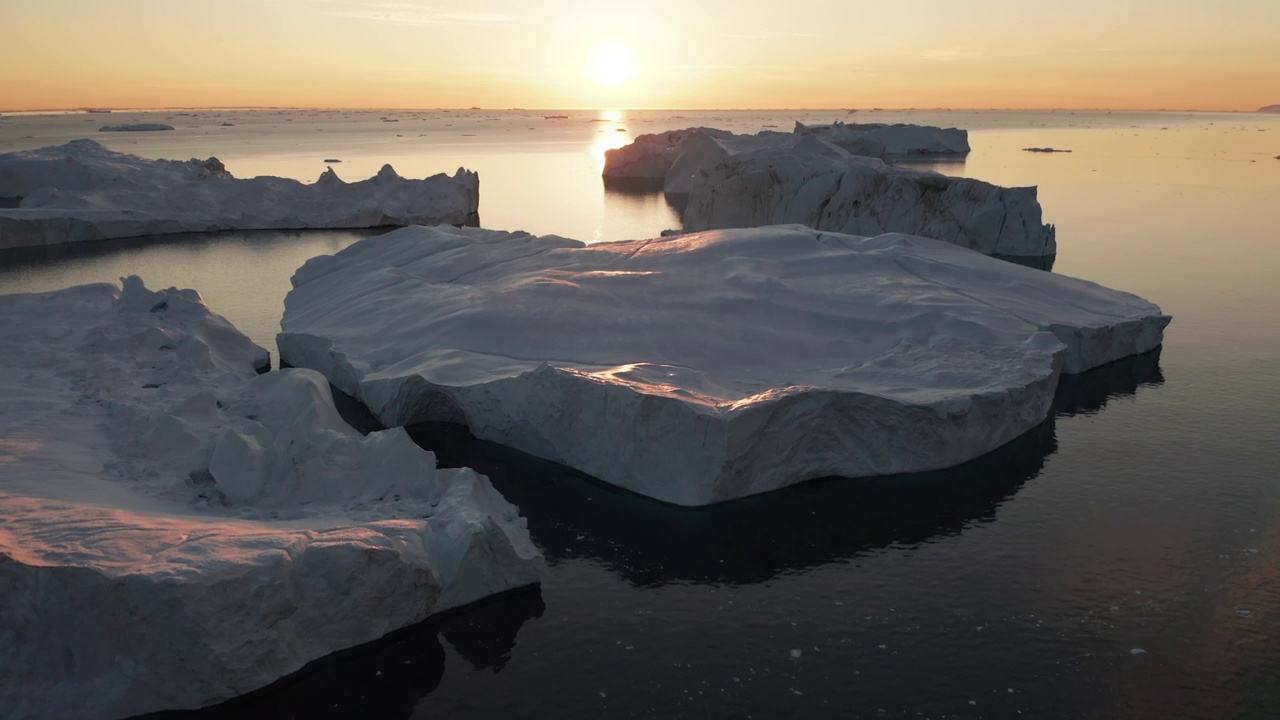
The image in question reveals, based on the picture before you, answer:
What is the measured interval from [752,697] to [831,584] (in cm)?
162

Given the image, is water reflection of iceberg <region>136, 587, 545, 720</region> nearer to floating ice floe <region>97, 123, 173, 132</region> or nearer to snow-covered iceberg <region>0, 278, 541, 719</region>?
snow-covered iceberg <region>0, 278, 541, 719</region>

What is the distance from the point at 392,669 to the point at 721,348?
203 inches

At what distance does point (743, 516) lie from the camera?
8.08 meters

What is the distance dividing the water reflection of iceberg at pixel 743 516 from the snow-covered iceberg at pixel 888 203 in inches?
471

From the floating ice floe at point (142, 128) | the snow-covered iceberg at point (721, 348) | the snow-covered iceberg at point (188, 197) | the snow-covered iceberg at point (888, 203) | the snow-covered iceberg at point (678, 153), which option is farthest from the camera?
the floating ice floe at point (142, 128)

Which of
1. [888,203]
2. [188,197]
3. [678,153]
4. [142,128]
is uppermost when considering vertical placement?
[142,128]

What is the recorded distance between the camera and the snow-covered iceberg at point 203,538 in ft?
16.9

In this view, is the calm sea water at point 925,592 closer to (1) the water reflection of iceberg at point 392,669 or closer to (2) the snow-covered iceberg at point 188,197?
(1) the water reflection of iceberg at point 392,669

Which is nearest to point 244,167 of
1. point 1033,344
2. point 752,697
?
point 1033,344

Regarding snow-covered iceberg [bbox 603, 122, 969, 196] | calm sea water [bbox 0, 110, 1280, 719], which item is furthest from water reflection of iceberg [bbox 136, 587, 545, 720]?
snow-covered iceberg [bbox 603, 122, 969, 196]

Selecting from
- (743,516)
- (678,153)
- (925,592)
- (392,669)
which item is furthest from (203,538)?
(678,153)

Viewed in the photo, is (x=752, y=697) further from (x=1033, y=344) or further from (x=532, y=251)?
(x=532, y=251)

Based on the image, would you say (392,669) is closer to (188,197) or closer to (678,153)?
(188,197)

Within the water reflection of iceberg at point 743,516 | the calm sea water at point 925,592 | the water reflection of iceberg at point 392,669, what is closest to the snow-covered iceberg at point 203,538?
the water reflection of iceberg at point 392,669
